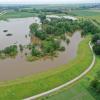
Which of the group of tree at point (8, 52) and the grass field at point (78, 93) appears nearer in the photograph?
the grass field at point (78, 93)

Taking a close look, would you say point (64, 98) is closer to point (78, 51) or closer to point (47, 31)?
point (78, 51)

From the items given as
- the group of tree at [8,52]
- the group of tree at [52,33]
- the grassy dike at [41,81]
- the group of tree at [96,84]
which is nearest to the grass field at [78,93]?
the group of tree at [96,84]

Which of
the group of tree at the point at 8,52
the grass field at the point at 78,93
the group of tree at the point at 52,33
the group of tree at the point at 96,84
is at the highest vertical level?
the group of tree at the point at 96,84

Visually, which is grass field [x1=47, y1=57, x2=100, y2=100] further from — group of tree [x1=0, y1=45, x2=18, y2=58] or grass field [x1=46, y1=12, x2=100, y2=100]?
group of tree [x1=0, y1=45, x2=18, y2=58]

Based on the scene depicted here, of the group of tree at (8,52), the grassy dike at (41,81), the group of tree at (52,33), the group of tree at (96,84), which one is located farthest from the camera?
the group of tree at (52,33)

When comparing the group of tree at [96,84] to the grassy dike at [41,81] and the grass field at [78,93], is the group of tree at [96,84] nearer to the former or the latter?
the grass field at [78,93]

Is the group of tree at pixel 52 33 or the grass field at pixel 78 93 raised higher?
the grass field at pixel 78 93

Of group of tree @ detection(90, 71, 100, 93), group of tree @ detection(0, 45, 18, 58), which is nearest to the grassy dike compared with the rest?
group of tree @ detection(90, 71, 100, 93)

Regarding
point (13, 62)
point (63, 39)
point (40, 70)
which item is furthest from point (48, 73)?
point (63, 39)
